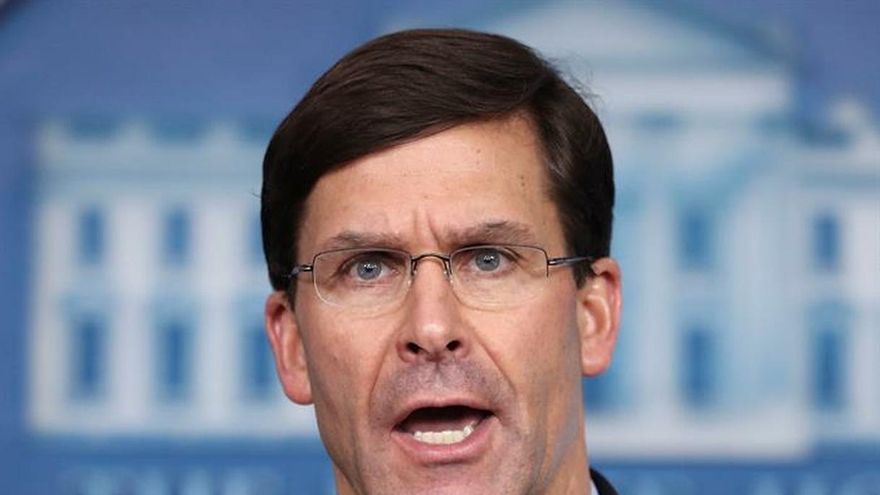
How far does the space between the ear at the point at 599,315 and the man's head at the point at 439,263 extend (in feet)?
0.16

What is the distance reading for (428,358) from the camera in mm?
2535

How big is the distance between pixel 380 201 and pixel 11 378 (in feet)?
4.43

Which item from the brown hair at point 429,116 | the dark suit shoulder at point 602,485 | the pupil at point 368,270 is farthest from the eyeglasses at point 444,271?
the dark suit shoulder at point 602,485

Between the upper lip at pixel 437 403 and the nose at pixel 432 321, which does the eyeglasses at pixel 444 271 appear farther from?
the upper lip at pixel 437 403

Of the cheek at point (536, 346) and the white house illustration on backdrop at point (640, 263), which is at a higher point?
the white house illustration on backdrop at point (640, 263)

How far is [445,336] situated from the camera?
99.6 inches

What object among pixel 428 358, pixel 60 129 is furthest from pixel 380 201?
pixel 60 129

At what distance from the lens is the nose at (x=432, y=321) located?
8.29 feet

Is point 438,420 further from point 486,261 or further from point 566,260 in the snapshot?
point 566,260

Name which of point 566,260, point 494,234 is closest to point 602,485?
point 566,260

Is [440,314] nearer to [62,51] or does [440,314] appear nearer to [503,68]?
[503,68]

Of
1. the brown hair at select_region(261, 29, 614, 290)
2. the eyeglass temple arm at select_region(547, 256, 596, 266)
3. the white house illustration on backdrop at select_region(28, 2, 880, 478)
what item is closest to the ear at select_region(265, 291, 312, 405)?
the brown hair at select_region(261, 29, 614, 290)

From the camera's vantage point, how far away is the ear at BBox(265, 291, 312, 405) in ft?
9.45

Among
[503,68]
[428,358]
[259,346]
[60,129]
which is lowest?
[428,358]
